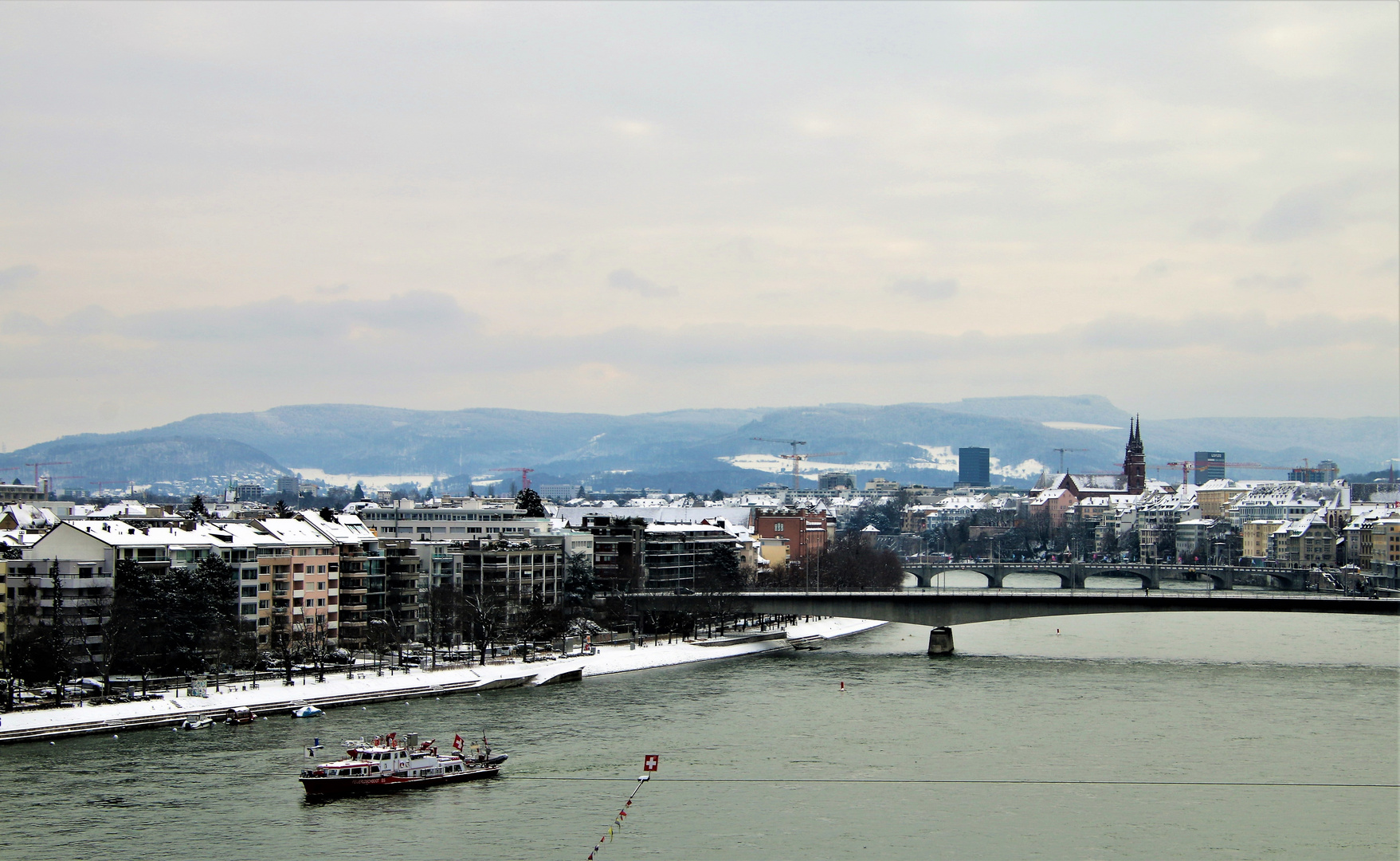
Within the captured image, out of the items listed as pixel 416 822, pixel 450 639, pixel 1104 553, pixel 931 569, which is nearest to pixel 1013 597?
pixel 450 639

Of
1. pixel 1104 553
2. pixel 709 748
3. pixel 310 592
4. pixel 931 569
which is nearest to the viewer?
pixel 709 748

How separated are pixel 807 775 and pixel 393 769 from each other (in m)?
7.80

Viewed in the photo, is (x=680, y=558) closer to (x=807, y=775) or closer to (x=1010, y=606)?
(x=1010, y=606)

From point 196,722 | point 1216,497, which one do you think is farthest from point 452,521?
point 1216,497

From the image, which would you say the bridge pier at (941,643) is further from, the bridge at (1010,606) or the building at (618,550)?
the building at (618,550)

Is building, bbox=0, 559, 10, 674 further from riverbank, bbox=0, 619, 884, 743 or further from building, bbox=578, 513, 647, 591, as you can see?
building, bbox=578, 513, 647, 591

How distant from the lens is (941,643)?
55.7m

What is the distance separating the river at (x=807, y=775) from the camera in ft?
87.1

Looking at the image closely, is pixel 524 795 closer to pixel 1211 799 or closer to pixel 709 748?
pixel 709 748

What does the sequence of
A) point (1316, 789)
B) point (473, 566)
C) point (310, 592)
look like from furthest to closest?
point (473, 566)
point (310, 592)
point (1316, 789)

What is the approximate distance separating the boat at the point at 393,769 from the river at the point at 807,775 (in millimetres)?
457

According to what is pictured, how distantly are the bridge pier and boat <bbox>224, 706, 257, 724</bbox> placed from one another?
24.5 metres

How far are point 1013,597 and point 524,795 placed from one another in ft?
99.2

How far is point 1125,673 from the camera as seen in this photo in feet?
159
